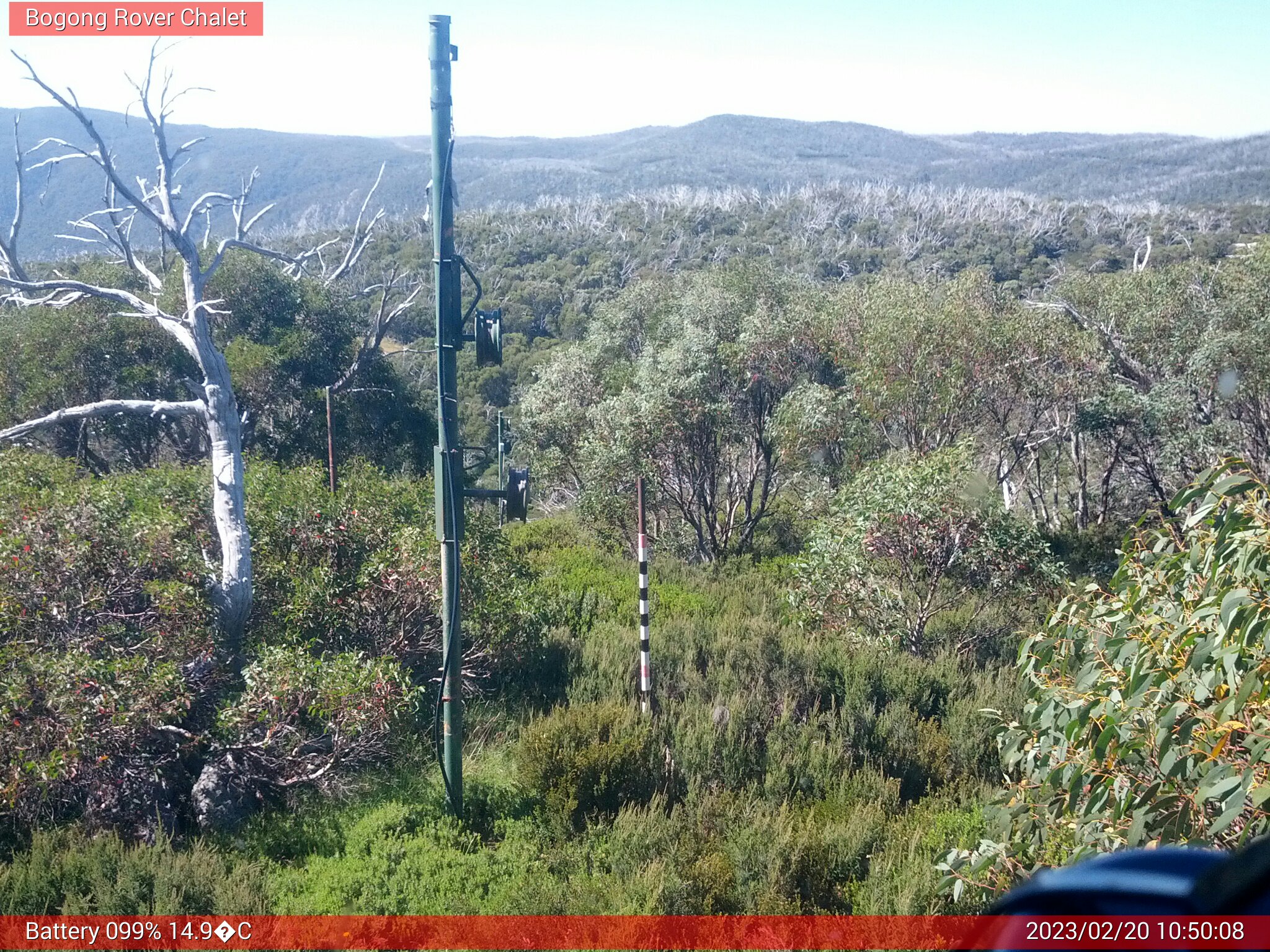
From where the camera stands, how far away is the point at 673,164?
107 m

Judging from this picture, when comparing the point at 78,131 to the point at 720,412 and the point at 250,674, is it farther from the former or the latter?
the point at 250,674

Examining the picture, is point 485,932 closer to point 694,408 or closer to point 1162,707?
point 1162,707

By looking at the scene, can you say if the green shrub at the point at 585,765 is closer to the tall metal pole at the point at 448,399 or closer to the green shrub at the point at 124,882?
the tall metal pole at the point at 448,399

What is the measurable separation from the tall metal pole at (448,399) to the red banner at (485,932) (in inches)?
51.5

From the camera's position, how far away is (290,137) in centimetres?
12169

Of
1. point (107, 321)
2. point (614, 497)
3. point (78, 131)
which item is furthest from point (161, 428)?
point (78, 131)

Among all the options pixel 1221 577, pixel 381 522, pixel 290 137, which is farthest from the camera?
pixel 290 137

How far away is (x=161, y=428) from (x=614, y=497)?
Answer: 8.19 meters

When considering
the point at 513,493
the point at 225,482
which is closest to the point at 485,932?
the point at 513,493

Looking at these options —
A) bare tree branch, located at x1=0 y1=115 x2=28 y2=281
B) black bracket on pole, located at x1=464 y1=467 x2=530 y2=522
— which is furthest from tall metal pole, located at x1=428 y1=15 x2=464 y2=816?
bare tree branch, located at x1=0 y1=115 x2=28 y2=281

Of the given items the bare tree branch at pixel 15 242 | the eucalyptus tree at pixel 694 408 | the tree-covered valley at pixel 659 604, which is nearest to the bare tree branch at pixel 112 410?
the tree-covered valley at pixel 659 604

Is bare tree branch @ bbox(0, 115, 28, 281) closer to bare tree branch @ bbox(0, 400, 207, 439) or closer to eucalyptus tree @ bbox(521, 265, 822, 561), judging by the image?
bare tree branch @ bbox(0, 400, 207, 439)

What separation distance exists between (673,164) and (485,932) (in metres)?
110

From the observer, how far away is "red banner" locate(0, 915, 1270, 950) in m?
4.50
